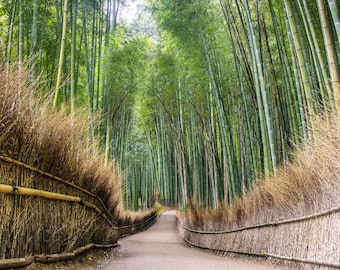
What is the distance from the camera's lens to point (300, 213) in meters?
2.85

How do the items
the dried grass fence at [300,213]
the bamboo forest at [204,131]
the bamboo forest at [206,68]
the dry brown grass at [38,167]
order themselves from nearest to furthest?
the dry brown grass at [38,167], the bamboo forest at [204,131], the dried grass fence at [300,213], the bamboo forest at [206,68]

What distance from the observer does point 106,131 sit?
7.08 m

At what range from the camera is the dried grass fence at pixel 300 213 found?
88.6 inches

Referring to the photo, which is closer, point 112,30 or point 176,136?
point 112,30

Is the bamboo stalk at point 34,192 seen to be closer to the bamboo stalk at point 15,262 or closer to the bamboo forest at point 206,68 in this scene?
the bamboo stalk at point 15,262

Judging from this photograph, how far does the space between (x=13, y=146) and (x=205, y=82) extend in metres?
5.78

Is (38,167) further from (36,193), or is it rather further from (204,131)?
(204,131)

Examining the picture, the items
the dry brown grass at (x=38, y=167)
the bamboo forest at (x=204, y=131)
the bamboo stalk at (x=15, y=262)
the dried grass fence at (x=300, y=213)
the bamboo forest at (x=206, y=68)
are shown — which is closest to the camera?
the bamboo stalk at (x=15, y=262)

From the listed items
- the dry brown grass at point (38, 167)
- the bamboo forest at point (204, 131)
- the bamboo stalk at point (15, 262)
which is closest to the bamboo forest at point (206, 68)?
the bamboo forest at point (204, 131)

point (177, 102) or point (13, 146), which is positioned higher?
point (177, 102)

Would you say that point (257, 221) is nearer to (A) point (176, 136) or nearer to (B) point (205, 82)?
(B) point (205, 82)

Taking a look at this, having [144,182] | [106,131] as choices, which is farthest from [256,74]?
[144,182]

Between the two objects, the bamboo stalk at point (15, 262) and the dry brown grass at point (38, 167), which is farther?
the dry brown grass at point (38, 167)

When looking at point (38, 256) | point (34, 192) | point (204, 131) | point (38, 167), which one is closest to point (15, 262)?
point (38, 256)
